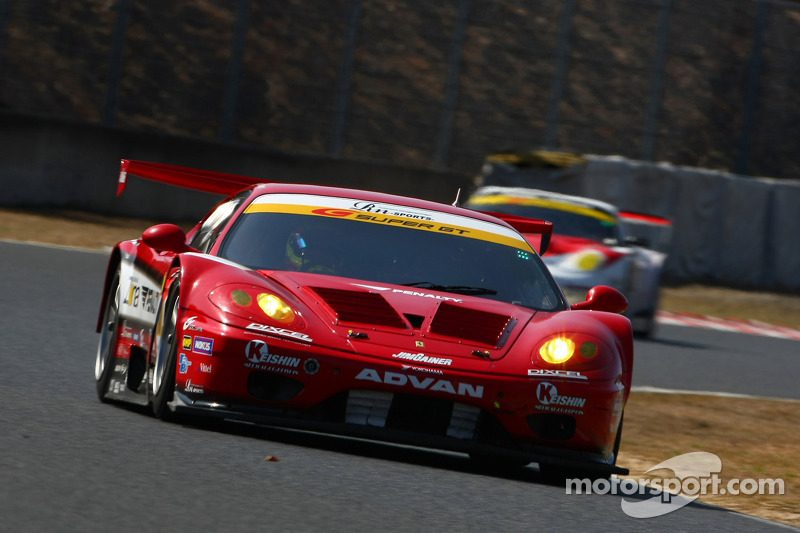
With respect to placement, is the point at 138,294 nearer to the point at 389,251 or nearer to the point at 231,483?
the point at 389,251

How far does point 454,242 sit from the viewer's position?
7.43 meters

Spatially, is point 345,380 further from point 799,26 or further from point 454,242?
point 799,26

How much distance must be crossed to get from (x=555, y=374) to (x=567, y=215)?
10620 mm

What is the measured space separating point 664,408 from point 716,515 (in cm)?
465

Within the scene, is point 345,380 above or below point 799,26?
below

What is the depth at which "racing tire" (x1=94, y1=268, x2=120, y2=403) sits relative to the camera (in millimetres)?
7438

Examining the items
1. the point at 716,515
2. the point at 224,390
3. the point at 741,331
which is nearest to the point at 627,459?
the point at 716,515

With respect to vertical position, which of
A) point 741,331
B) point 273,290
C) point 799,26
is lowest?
point 741,331

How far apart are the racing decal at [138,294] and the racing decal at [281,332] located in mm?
854

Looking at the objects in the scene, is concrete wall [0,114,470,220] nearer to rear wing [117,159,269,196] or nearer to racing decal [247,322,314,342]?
rear wing [117,159,269,196]

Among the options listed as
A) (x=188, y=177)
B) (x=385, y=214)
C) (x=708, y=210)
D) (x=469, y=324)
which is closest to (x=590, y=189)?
(x=708, y=210)

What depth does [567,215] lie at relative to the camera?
16859mm

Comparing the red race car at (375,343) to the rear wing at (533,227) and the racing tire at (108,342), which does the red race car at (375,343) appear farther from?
the rear wing at (533,227)

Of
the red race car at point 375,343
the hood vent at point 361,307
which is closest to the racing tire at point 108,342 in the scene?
the red race car at point 375,343
